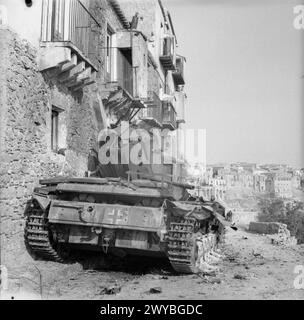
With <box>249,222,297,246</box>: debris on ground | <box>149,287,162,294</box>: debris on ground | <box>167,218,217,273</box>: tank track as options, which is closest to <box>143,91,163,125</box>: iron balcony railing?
<box>249,222,297,246</box>: debris on ground

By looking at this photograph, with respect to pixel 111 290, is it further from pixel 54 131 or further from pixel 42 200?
pixel 54 131

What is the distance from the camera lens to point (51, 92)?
27.8 feet

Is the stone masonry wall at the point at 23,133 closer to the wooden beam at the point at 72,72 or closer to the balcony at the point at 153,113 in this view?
the wooden beam at the point at 72,72

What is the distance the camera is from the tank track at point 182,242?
6.77 metres

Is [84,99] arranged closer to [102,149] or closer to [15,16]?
Result: [102,149]

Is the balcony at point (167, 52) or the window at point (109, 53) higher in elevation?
the balcony at point (167, 52)

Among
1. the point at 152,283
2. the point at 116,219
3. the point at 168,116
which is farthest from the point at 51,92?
the point at 168,116

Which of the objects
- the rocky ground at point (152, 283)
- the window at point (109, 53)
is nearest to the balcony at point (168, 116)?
the window at point (109, 53)

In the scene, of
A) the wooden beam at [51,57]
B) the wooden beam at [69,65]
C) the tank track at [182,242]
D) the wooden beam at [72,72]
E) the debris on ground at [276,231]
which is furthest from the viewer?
the debris on ground at [276,231]

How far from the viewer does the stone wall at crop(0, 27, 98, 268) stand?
6805 mm

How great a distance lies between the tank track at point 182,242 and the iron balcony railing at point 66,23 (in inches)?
154

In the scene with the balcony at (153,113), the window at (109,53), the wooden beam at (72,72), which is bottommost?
the wooden beam at (72,72)

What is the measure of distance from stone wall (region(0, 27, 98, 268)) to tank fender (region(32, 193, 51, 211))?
0.96ft

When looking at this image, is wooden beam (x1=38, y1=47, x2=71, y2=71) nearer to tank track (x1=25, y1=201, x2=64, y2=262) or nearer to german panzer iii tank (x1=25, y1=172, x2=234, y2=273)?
german panzer iii tank (x1=25, y1=172, x2=234, y2=273)
